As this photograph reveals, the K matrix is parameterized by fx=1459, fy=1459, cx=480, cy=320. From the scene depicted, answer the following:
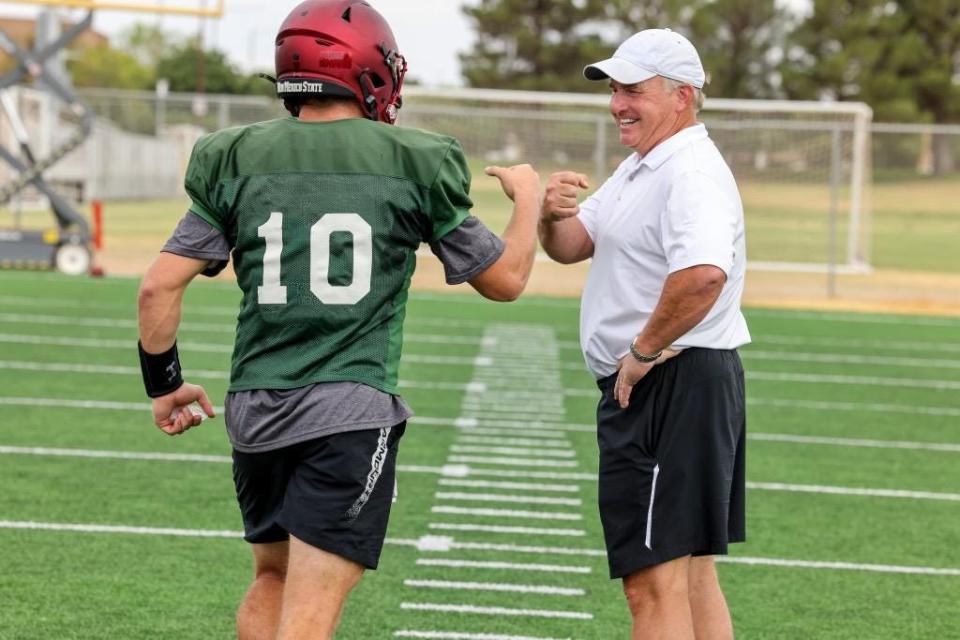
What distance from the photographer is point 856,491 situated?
26.3 ft

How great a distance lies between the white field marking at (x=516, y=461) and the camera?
326 inches

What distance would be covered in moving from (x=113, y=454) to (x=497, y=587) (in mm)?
3226

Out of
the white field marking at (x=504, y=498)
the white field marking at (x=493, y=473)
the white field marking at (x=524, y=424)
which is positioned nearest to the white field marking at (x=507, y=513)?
the white field marking at (x=504, y=498)

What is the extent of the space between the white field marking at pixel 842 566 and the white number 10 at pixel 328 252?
345 centimetres

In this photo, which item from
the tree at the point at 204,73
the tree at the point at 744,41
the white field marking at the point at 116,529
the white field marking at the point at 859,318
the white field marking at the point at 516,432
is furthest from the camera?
the tree at the point at 204,73

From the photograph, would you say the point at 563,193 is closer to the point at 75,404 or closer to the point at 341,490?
the point at 341,490

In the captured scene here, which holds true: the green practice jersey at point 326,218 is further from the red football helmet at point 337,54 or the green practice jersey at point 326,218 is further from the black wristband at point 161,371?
the black wristband at point 161,371

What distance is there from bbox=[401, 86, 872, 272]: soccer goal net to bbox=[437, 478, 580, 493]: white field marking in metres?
13.5

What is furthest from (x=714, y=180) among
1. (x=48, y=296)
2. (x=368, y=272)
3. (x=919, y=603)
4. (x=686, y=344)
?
(x=48, y=296)

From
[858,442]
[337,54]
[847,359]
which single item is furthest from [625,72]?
[847,359]

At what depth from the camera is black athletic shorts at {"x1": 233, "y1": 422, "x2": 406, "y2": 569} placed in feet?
11.2

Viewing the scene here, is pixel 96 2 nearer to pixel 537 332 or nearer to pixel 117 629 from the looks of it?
pixel 537 332

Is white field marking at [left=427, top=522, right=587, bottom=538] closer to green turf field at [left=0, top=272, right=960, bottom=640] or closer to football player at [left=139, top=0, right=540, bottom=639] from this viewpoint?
green turf field at [left=0, top=272, right=960, bottom=640]

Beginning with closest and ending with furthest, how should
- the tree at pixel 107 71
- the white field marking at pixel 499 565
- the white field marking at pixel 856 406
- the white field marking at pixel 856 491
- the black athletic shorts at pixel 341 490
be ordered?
1. the black athletic shorts at pixel 341 490
2. the white field marking at pixel 499 565
3. the white field marking at pixel 856 491
4. the white field marking at pixel 856 406
5. the tree at pixel 107 71
